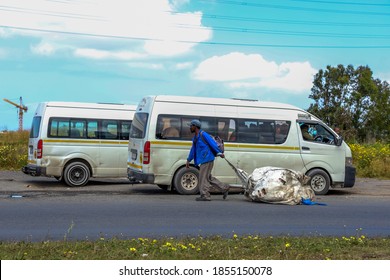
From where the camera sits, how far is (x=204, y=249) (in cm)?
786

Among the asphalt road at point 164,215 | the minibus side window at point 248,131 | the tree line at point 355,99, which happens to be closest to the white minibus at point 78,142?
the asphalt road at point 164,215

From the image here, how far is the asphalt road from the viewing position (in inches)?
398

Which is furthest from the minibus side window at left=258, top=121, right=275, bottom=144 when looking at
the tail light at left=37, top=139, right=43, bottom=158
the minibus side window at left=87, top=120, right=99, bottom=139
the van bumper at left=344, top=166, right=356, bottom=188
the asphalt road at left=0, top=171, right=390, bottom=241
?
the tail light at left=37, top=139, right=43, bottom=158

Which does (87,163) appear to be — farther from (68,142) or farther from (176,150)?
(176,150)

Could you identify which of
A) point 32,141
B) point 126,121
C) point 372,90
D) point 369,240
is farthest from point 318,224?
point 372,90

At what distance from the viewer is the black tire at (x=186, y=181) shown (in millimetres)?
16289

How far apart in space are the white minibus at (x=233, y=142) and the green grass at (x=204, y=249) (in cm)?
749

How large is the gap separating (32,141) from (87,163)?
5.93 feet

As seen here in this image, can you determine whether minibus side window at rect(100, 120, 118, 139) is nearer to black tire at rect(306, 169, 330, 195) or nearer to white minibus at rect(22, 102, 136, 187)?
white minibus at rect(22, 102, 136, 187)

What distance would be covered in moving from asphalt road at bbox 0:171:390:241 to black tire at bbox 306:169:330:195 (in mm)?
290

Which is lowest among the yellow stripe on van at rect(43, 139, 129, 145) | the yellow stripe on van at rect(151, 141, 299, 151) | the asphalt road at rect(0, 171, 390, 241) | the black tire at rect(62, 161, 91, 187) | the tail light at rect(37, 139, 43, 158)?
the asphalt road at rect(0, 171, 390, 241)

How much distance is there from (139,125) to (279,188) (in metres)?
4.26

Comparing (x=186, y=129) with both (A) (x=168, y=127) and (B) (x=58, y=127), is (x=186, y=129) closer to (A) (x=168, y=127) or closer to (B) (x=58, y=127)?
(A) (x=168, y=127)

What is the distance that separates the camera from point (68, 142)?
18.8 meters
